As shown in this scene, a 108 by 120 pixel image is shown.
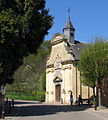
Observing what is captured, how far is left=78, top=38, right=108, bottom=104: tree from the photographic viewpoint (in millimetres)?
28875

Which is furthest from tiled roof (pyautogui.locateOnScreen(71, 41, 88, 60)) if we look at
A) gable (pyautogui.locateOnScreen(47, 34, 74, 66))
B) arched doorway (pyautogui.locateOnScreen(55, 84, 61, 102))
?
arched doorway (pyautogui.locateOnScreen(55, 84, 61, 102))

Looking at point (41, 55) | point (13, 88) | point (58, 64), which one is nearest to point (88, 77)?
point (58, 64)

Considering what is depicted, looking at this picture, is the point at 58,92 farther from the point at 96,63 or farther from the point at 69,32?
the point at 96,63

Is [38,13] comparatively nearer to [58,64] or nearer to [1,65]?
[1,65]

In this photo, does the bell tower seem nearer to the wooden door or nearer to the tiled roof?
the tiled roof

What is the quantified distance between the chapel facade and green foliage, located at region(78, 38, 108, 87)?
11646 mm

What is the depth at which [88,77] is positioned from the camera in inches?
1181

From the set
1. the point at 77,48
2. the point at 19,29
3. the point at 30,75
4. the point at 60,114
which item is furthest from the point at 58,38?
the point at 30,75

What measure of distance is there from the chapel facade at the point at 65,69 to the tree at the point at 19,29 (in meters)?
20.1

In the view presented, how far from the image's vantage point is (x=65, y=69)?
4362 centimetres

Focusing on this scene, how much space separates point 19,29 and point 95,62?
1175 centimetres

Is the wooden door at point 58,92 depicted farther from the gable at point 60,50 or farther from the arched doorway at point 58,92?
the gable at point 60,50

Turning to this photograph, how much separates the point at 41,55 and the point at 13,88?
13.2m

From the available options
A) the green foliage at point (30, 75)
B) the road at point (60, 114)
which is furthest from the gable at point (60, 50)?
the road at point (60, 114)
